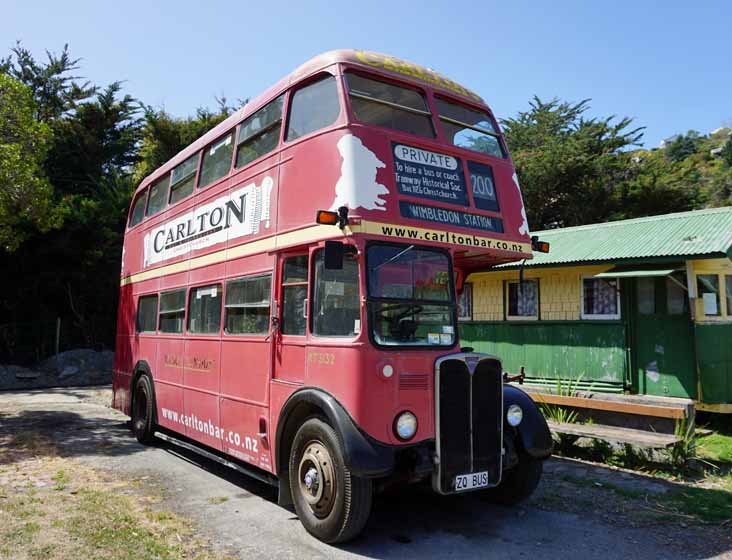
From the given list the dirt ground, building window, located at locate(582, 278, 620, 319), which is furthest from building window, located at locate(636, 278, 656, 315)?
the dirt ground

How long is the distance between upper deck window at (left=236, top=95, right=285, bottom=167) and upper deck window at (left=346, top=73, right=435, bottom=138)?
1.14 metres

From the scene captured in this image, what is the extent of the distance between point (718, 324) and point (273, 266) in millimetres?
7862

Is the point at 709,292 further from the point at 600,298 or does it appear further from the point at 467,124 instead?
the point at 467,124

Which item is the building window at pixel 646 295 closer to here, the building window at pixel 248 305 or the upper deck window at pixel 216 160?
the building window at pixel 248 305

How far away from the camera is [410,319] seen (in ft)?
17.0

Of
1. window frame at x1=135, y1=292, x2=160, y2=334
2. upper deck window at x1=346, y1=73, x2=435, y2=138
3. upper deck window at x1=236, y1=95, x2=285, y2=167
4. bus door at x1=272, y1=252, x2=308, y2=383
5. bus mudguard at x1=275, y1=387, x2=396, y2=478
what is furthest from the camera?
window frame at x1=135, y1=292, x2=160, y2=334

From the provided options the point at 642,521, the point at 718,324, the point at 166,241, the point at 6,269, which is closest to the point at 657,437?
the point at 642,521

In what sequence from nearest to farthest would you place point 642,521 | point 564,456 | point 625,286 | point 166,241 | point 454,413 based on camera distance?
point 454,413 < point 642,521 < point 564,456 < point 166,241 < point 625,286

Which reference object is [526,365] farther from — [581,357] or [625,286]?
[625,286]

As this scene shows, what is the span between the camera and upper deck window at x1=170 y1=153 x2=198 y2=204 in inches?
341

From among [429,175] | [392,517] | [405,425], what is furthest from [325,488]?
[429,175]

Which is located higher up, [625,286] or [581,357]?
[625,286]

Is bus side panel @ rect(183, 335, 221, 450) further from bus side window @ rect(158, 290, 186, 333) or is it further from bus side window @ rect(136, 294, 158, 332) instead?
bus side window @ rect(136, 294, 158, 332)

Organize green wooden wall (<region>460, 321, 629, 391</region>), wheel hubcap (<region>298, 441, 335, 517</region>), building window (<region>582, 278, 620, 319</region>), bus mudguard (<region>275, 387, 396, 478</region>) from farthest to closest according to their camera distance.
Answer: building window (<region>582, 278, 620, 319</region>), green wooden wall (<region>460, 321, 629, 391</region>), wheel hubcap (<region>298, 441, 335, 517</region>), bus mudguard (<region>275, 387, 396, 478</region>)
